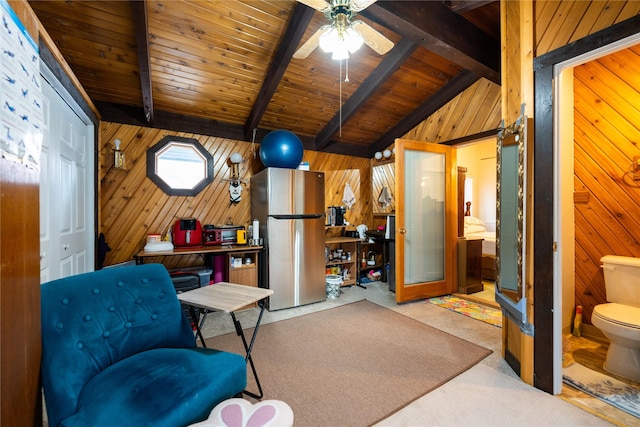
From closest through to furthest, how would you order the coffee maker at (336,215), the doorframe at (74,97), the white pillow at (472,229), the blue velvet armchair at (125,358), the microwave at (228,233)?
the blue velvet armchair at (125,358) < the doorframe at (74,97) < the microwave at (228,233) < the coffee maker at (336,215) < the white pillow at (472,229)

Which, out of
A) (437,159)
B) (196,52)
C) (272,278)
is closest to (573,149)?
(437,159)

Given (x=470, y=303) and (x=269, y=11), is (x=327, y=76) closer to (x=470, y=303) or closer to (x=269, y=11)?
(x=269, y=11)

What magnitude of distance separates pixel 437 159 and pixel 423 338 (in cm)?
242

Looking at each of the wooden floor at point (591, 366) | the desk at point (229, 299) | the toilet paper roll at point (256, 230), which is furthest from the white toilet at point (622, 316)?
the toilet paper roll at point (256, 230)

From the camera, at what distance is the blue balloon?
3.48 metres

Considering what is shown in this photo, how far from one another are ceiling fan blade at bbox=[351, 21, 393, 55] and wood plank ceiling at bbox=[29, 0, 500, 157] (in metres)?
0.31

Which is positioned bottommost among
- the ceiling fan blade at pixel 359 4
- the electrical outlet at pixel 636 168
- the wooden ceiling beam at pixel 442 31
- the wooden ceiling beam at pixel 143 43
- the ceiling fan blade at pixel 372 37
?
the electrical outlet at pixel 636 168

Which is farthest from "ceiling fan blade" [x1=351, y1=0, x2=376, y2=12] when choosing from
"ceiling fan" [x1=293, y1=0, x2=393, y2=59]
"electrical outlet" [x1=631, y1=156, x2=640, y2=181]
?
"electrical outlet" [x1=631, y1=156, x2=640, y2=181]

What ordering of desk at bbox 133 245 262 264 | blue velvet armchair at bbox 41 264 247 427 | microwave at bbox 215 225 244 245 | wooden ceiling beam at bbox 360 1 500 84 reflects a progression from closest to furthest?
1. blue velvet armchair at bbox 41 264 247 427
2. wooden ceiling beam at bbox 360 1 500 84
3. desk at bbox 133 245 262 264
4. microwave at bbox 215 225 244 245

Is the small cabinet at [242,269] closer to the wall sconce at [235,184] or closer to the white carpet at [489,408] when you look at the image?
the wall sconce at [235,184]

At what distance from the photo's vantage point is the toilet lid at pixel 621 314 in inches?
72.6

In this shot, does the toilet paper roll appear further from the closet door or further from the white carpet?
the white carpet

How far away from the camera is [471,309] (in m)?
3.32

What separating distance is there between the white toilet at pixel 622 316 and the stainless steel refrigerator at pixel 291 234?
273cm
